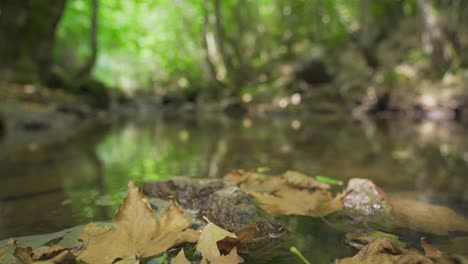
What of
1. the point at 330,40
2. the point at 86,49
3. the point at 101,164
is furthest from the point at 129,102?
the point at 101,164

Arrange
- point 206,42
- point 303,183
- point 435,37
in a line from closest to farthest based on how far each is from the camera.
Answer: point 303,183 → point 435,37 → point 206,42

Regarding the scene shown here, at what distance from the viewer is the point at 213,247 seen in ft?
3.41

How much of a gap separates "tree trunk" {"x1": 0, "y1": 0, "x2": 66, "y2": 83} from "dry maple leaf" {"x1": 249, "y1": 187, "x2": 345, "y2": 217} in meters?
10.7

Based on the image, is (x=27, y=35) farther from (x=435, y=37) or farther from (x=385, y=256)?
(x=435, y=37)

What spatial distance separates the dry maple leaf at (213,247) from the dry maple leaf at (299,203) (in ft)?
2.02

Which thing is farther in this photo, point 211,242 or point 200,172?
point 200,172

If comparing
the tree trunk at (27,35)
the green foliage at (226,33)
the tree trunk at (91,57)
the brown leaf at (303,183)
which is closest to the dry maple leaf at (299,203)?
the brown leaf at (303,183)

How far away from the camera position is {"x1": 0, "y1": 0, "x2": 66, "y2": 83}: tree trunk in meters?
10.2

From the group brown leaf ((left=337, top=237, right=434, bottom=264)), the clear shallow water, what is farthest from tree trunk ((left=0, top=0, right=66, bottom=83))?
brown leaf ((left=337, top=237, right=434, bottom=264))

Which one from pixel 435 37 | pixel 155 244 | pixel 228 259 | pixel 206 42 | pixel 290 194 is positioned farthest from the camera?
pixel 206 42

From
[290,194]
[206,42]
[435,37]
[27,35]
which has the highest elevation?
[206,42]

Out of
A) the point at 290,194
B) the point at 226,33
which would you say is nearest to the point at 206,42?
the point at 226,33

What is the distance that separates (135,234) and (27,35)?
11.9 m

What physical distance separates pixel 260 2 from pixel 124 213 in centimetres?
2331
